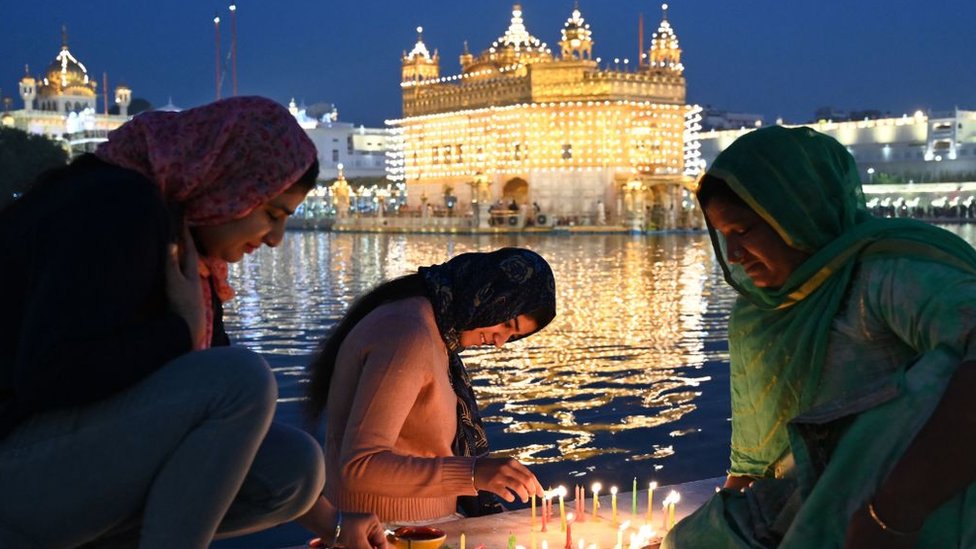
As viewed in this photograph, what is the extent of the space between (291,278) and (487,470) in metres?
16.3

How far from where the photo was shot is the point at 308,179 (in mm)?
2162

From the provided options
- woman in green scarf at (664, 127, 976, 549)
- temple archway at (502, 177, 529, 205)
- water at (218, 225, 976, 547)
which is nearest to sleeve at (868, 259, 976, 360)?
woman in green scarf at (664, 127, 976, 549)

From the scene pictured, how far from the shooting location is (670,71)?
50938 mm

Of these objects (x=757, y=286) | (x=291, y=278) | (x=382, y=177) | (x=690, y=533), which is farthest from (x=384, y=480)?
(x=382, y=177)

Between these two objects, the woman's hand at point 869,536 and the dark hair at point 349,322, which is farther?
the dark hair at point 349,322

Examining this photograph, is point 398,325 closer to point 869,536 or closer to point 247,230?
point 247,230

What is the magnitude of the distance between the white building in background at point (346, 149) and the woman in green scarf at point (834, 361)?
7445cm

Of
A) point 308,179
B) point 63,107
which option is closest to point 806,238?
point 308,179

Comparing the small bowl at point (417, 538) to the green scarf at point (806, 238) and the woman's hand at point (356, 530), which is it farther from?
the green scarf at point (806, 238)

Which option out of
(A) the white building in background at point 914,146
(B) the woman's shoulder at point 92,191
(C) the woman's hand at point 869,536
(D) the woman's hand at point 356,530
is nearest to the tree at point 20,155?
(D) the woman's hand at point 356,530

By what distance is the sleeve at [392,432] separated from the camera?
9.27 feet

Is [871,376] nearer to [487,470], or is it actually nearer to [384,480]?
[487,470]

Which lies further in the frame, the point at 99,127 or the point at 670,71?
the point at 99,127

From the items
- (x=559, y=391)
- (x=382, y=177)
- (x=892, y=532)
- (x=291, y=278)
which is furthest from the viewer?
(x=382, y=177)
